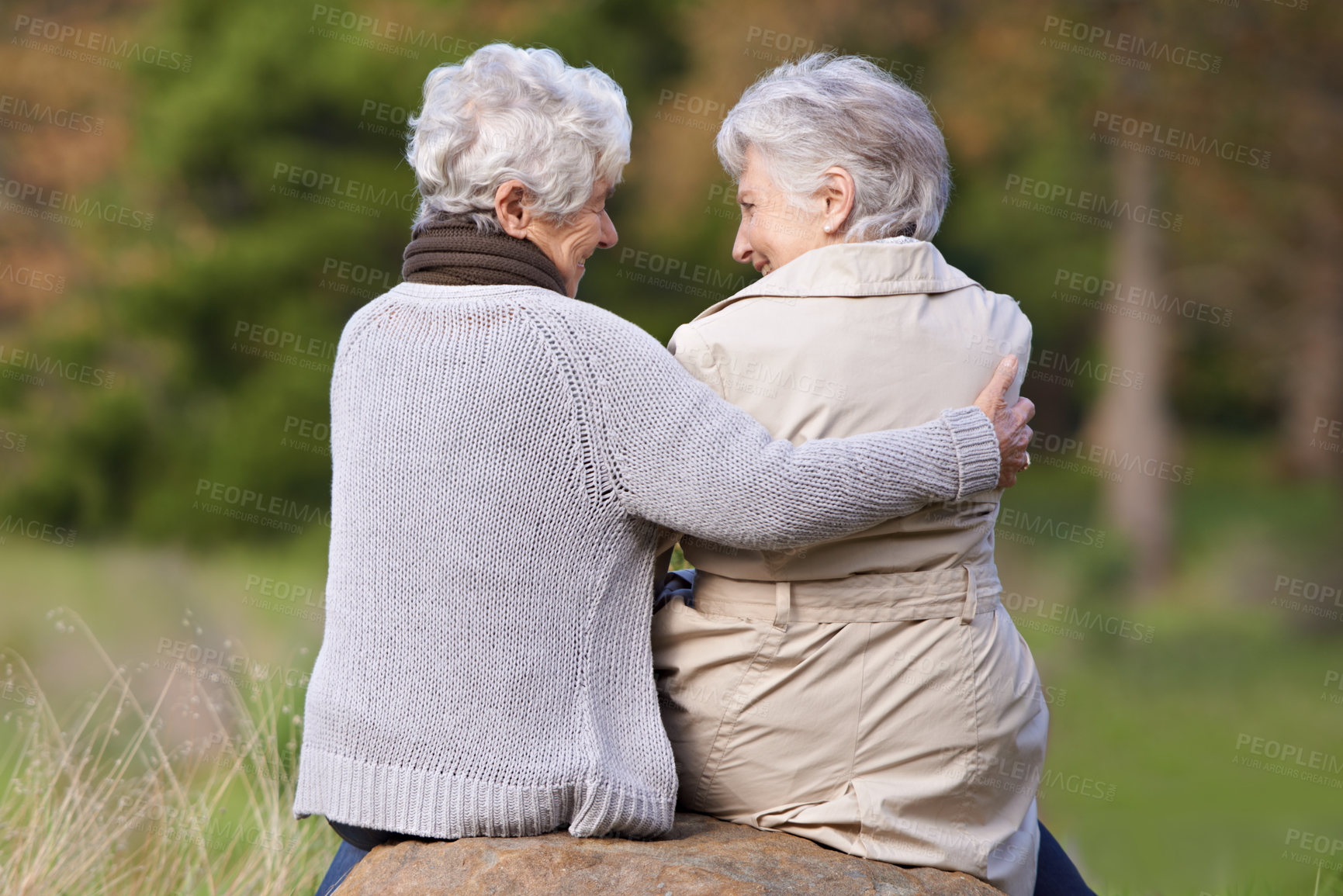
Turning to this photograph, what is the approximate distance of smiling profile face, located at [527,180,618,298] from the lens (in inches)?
86.0

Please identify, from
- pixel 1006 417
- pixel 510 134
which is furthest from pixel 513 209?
pixel 1006 417

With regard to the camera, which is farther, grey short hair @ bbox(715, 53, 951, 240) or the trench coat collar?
grey short hair @ bbox(715, 53, 951, 240)

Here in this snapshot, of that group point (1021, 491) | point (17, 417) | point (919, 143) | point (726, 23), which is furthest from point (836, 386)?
point (1021, 491)

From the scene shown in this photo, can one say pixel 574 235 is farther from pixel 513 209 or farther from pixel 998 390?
pixel 998 390

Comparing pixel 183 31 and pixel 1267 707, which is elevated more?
pixel 183 31

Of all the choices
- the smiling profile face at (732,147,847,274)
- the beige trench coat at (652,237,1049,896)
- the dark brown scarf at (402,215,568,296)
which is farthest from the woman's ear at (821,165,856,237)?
the dark brown scarf at (402,215,568,296)

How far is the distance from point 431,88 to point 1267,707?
24.5 ft

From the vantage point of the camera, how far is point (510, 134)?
2117 mm

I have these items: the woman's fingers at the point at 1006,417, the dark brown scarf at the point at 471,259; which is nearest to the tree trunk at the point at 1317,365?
the woman's fingers at the point at 1006,417

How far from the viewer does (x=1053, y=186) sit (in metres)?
13.2

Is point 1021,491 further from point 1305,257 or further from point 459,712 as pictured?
point 459,712

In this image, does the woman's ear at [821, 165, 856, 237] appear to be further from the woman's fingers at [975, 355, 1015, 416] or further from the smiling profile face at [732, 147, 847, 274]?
the woman's fingers at [975, 355, 1015, 416]

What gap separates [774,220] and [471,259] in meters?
0.56

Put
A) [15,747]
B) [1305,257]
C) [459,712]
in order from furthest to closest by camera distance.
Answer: [1305,257], [15,747], [459,712]
